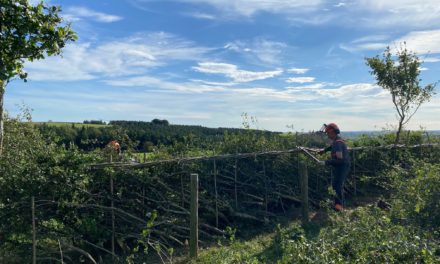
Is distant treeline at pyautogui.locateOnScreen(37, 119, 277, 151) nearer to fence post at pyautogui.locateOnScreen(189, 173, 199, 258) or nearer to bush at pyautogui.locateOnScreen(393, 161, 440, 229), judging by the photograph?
fence post at pyautogui.locateOnScreen(189, 173, 199, 258)

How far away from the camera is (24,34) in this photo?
3.77 m

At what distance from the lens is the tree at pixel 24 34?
12.1ft

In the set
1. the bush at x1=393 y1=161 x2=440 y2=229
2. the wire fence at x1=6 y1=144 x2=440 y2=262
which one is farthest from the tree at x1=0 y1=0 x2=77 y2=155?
the bush at x1=393 y1=161 x2=440 y2=229

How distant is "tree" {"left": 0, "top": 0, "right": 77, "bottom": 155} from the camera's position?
145 inches

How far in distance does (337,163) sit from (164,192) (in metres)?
3.24

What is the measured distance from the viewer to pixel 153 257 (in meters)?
6.06

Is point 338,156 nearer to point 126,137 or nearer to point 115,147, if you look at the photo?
point 126,137

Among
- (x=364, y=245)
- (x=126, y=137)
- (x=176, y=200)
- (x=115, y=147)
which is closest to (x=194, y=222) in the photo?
(x=176, y=200)

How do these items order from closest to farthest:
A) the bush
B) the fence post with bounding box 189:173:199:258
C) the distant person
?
the bush
the fence post with bounding box 189:173:199:258
the distant person

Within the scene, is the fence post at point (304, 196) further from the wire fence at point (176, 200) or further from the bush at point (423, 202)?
the bush at point (423, 202)

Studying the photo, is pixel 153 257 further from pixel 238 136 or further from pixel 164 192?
pixel 238 136

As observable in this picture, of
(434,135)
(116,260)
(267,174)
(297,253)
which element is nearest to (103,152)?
(116,260)

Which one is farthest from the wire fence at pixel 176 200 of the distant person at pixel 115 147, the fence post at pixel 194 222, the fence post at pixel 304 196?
the fence post at pixel 304 196

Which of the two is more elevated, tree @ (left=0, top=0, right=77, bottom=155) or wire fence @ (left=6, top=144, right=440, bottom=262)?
tree @ (left=0, top=0, right=77, bottom=155)
